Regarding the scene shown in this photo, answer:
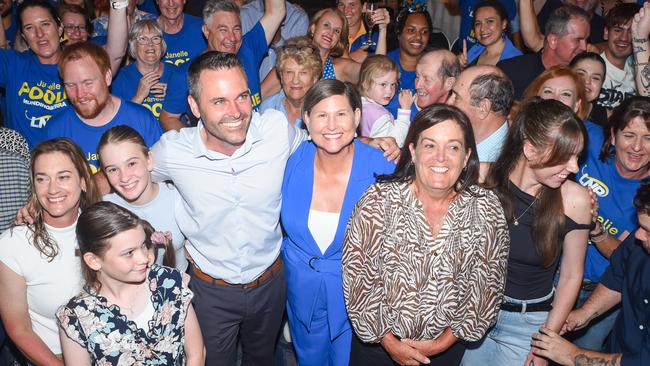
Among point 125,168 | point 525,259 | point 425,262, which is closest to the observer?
point 425,262

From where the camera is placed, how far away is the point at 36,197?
2.56 metres

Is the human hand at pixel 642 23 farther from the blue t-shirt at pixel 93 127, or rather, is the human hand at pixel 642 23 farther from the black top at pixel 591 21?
the blue t-shirt at pixel 93 127

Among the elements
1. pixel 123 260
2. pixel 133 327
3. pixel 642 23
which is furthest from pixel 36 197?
pixel 642 23

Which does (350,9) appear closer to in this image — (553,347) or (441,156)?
(441,156)

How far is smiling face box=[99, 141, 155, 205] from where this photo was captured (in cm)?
276

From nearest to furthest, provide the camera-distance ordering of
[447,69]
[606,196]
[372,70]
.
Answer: [606,196] → [447,69] → [372,70]

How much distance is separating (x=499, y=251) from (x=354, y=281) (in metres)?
0.66

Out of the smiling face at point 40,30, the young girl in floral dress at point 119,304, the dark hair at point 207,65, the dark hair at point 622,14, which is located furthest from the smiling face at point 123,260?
the dark hair at point 622,14

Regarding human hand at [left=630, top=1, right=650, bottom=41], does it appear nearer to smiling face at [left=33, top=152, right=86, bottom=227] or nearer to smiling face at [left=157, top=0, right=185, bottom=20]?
smiling face at [left=157, top=0, right=185, bottom=20]

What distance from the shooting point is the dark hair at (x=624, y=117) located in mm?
3066

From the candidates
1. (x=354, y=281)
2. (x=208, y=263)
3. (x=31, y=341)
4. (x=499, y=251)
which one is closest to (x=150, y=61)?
(x=208, y=263)

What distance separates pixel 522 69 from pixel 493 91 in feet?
5.38

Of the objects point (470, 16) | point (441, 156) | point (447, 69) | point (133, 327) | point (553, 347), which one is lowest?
point (553, 347)

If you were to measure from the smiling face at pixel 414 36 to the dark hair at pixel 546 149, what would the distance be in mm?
2509
